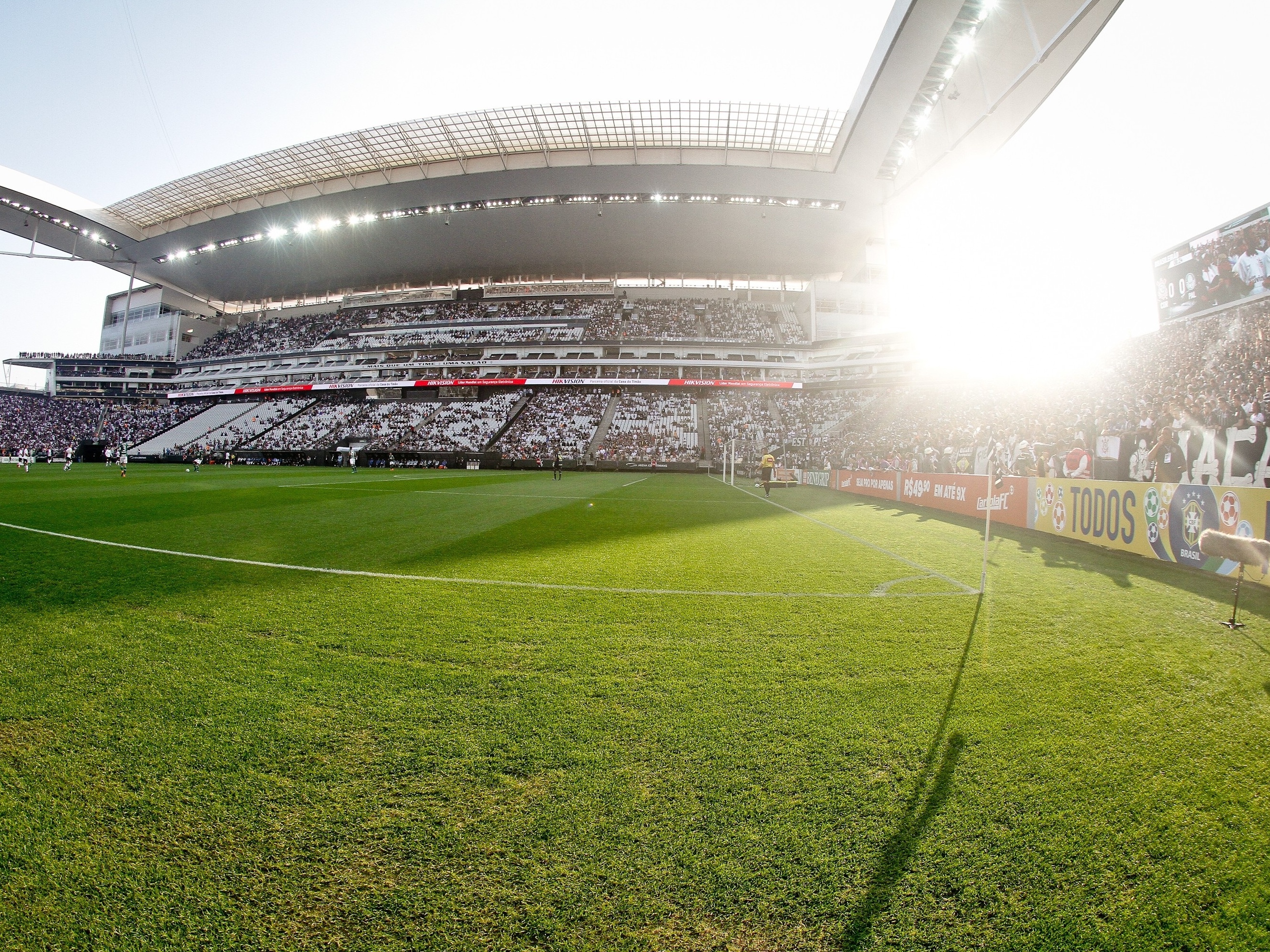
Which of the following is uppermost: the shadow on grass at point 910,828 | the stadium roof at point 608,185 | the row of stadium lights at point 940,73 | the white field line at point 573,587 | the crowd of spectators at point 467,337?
the stadium roof at point 608,185

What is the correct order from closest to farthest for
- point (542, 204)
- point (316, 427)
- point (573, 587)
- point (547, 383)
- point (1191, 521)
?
point (573, 587) < point (1191, 521) < point (542, 204) < point (316, 427) < point (547, 383)

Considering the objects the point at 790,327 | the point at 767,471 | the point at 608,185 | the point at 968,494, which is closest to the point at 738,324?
the point at 790,327

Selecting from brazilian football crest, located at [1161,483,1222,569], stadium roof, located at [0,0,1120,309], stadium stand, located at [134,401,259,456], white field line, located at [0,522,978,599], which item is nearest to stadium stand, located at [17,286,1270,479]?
stadium stand, located at [134,401,259,456]

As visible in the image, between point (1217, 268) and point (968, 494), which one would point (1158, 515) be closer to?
point (968, 494)

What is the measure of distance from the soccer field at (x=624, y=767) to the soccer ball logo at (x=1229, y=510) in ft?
5.60

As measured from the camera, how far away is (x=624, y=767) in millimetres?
2229

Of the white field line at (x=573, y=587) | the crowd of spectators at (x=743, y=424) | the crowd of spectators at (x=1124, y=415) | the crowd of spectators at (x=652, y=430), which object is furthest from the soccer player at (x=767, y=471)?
the crowd of spectators at (x=652, y=430)

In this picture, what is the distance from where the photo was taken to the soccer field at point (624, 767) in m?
1.52

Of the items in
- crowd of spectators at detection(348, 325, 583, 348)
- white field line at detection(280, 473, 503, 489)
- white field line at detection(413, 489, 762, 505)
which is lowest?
white field line at detection(413, 489, 762, 505)

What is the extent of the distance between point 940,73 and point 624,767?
3294cm

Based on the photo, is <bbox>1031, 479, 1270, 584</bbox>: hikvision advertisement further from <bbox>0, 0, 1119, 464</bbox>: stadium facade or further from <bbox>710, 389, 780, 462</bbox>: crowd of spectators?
Answer: <bbox>710, 389, 780, 462</bbox>: crowd of spectators

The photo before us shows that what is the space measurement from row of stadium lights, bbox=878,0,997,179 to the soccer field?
2674cm

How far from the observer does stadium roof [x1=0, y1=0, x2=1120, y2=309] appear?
24.3 metres

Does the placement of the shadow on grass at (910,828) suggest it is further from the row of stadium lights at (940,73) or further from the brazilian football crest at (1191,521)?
the row of stadium lights at (940,73)
